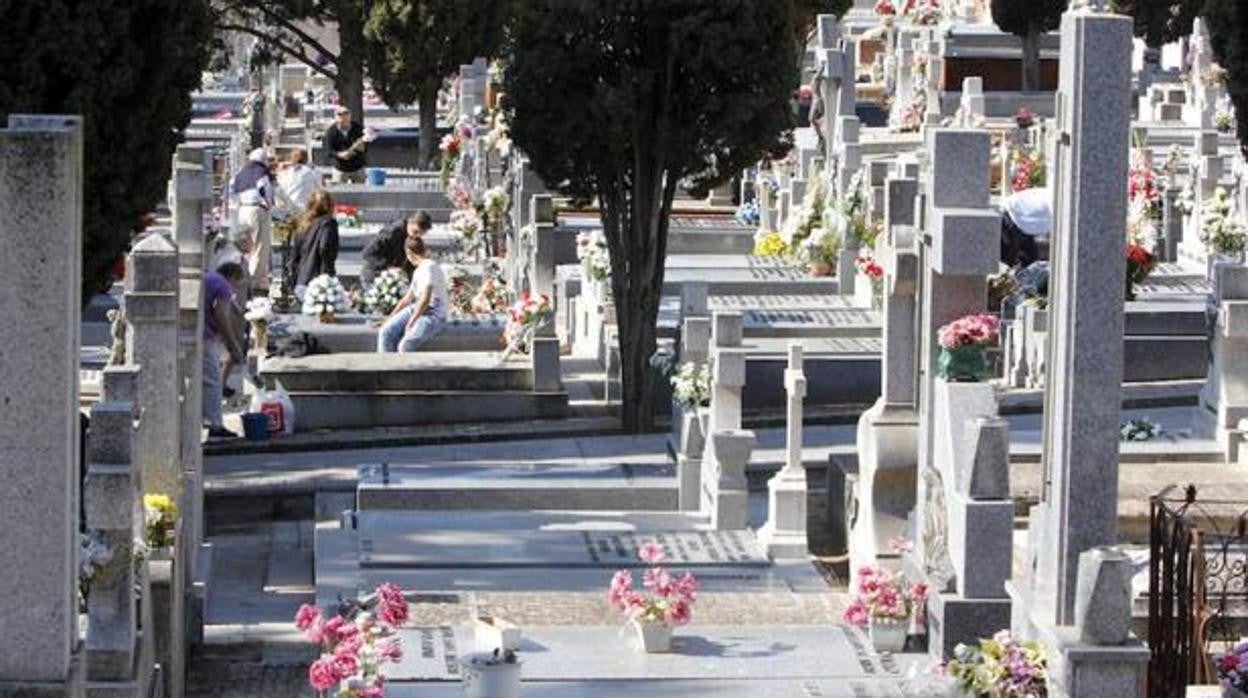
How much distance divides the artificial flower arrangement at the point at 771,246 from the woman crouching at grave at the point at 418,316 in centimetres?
644

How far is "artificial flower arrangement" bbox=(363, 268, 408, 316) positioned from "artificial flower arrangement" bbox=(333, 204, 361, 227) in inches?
339

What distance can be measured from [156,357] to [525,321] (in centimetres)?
741

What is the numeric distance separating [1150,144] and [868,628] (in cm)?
2905

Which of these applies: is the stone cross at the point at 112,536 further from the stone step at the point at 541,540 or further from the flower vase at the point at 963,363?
the stone step at the point at 541,540

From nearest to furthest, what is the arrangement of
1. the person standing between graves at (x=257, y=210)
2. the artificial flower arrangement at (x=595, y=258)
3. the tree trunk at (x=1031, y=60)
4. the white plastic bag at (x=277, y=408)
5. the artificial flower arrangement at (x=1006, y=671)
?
the artificial flower arrangement at (x=1006, y=671) → the white plastic bag at (x=277, y=408) → the artificial flower arrangement at (x=595, y=258) → the person standing between graves at (x=257, y=210) → the tree trunk at (x=1031, y=60)

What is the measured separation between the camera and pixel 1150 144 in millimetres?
41969

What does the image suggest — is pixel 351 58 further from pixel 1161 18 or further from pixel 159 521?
pixel 159 521

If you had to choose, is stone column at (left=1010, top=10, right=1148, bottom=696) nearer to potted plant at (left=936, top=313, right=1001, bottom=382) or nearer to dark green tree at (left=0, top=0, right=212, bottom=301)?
potted plant at (left=936, top=313, right=1001, bottom=382)

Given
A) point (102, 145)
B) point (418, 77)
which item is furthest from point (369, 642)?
point (418, 77)

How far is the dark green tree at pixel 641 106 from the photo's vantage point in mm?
19688

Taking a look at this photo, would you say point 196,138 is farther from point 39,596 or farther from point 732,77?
point 39,596

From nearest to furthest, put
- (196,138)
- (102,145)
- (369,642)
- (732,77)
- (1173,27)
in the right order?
(369,642) < (102,145) < (732,77) < (196,138) < (1173,27)

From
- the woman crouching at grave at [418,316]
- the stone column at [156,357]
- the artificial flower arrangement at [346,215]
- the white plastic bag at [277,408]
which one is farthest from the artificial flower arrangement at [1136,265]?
the artificial flower arrangement at [346,215]

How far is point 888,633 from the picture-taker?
44.7 ft
